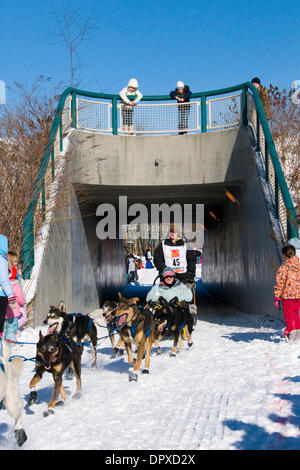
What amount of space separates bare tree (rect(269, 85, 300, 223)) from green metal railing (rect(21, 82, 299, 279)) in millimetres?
2478

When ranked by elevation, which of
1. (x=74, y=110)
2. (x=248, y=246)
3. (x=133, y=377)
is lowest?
(x=133, y=377)

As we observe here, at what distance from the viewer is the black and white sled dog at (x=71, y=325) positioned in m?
5.75

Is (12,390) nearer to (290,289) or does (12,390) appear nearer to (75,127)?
(290,289)

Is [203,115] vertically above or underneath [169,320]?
above

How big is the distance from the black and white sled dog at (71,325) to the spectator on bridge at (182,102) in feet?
28.0

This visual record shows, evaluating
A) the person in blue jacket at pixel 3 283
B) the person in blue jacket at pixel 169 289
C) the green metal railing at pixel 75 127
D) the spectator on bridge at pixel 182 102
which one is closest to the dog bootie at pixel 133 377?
the person in blue jacket at pixel 3 283

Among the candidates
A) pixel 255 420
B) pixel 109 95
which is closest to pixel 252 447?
pixel 255 420

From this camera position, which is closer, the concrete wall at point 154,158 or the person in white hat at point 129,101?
the concrete wall at point 154,158

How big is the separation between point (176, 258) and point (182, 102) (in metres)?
6.61

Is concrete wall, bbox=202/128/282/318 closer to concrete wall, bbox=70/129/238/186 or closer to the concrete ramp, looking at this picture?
the concrete ramp

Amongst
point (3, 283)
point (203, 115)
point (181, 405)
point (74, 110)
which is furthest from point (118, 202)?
point (181, 405)

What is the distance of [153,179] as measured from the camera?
14227 mm

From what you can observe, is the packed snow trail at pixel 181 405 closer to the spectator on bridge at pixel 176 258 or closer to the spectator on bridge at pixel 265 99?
the spectator on bridge at pixel 176 258
